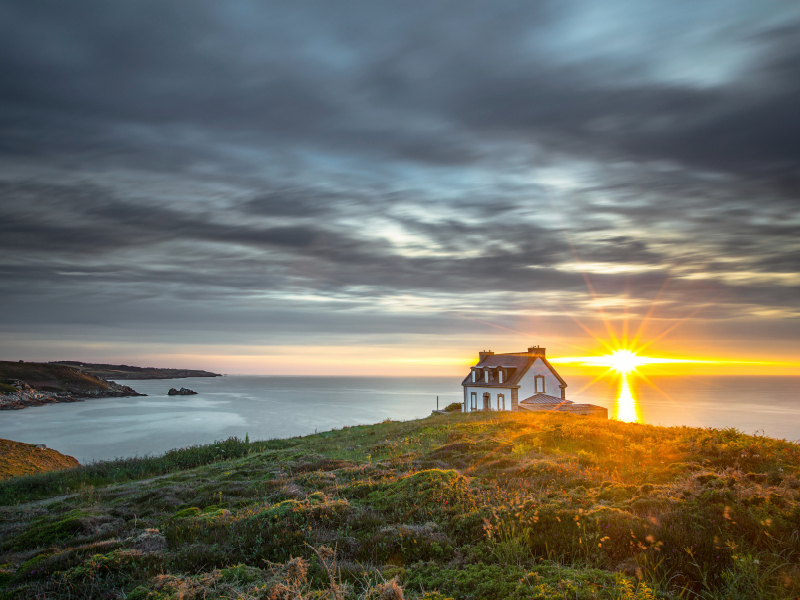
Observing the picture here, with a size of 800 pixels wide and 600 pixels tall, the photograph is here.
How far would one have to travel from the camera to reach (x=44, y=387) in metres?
143

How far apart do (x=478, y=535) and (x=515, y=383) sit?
42144mm

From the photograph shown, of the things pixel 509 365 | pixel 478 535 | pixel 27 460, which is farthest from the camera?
pixel 509 365

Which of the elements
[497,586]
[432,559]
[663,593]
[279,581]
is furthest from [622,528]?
[279,581]

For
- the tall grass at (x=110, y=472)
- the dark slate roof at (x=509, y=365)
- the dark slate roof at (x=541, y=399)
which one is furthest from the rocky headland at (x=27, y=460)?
the dark slate roof at (x=541, y=399)

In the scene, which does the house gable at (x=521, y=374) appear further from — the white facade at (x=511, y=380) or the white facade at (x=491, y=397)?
the white facade at (x=491, y=397)

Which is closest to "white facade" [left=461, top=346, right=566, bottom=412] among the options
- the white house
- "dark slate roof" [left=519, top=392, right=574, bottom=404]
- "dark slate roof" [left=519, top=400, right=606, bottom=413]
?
the white house

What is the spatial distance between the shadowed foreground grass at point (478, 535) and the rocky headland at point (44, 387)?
145m

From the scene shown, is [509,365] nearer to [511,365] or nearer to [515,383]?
[511,365]

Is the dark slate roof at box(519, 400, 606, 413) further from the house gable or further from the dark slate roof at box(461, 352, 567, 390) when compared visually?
the dark slate roof at box(461, 352, 567, 390)

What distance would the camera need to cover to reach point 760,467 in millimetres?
9383

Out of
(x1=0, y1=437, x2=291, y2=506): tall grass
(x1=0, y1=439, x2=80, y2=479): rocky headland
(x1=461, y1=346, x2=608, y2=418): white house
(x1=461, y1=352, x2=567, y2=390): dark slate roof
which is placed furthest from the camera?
(x1=461, y1=352, x2=567, y2=390): dark slate roof

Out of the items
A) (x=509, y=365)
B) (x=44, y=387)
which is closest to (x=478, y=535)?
(x=509, y=365)

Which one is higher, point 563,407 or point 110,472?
point 563,407

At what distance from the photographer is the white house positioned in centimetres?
4697
